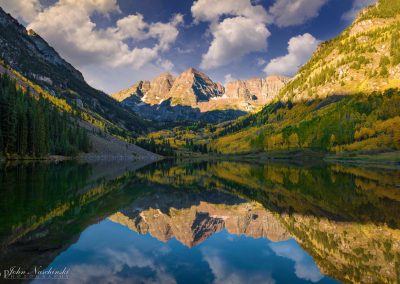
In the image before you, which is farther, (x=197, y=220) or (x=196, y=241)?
(x=197, y=220)

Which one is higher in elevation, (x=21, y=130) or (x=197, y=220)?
(x=21, y=130)

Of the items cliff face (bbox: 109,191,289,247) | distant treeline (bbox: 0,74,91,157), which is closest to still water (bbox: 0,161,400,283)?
cliff face (bbox: 109,191,289,247)

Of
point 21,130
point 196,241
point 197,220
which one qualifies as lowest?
point 197,220

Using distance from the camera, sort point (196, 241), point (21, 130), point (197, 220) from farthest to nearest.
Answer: point (21, 130) < point (197, 220) < point (196, 241)

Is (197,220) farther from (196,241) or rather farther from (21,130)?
(21,130)

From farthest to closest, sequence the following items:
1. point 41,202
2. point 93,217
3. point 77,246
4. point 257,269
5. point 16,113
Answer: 1. point 16,113
2. point 41,202
3. point 93,217
4. point 77,246
5. point 257,269

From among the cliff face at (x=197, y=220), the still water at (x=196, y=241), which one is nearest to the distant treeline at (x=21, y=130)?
the still water at (x=196, y=241)

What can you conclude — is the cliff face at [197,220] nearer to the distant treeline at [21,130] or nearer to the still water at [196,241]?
the still water at [196,241]

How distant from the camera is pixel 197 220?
29859 mm

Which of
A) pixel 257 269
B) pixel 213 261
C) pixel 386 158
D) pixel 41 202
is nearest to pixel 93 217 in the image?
pixel 41 202

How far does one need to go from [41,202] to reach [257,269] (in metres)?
23.1

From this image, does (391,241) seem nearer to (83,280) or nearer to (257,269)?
(257,269)

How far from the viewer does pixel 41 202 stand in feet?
98.0

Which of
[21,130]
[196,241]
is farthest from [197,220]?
[21,130]
